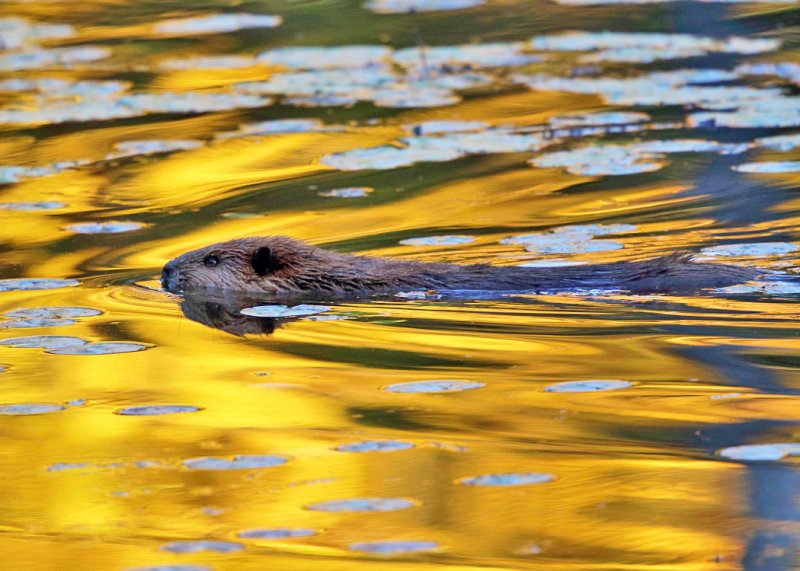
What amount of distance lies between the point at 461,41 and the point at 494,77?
145 cm

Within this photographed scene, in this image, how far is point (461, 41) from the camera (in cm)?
1308

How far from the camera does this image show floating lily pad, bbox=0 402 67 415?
177 inches

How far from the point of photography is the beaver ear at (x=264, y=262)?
671 centimetres

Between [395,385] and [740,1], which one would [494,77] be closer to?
[740,1]

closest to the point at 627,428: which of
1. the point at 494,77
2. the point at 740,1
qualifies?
the point at 494,77

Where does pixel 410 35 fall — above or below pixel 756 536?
above

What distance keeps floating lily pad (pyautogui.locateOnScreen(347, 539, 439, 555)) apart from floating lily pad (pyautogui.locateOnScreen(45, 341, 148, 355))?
238 cm

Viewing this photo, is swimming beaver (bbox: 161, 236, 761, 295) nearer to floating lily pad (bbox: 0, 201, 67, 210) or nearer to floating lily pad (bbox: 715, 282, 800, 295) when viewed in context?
floating lily pad (bbox: 715, 282, 800, 295)

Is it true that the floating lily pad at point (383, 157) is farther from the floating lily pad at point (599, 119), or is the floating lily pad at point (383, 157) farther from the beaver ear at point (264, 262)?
the beaver ear at point (264, 262)

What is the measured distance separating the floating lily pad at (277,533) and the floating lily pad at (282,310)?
A: 109 inches

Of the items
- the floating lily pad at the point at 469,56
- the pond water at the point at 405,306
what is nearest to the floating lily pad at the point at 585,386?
the pond water at the point at 405,306

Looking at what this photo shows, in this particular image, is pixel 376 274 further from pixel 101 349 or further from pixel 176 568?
pixel 176 568

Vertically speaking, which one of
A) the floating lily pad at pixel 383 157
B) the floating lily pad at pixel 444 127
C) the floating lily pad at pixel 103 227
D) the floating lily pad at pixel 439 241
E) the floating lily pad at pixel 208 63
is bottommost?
the floating lily pad at pixel 439 241

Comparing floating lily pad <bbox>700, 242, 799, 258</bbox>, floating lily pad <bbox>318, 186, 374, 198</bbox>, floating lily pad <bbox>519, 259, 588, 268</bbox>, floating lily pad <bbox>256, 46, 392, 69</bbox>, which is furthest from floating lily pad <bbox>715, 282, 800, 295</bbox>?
floating lily pad <bbox>256, 46, 392, 69</bbox>
